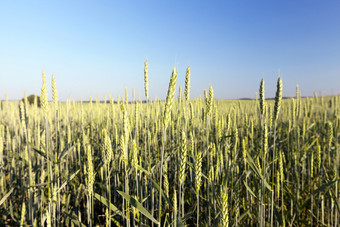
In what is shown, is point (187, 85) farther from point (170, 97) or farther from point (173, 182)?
point (173, 182)

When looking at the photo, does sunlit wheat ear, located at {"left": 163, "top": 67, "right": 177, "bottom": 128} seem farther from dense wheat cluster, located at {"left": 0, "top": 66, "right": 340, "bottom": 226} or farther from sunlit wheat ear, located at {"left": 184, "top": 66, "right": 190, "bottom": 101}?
sunlit wheat ear, located at {"left": 184, "top": 66, "right": 190, "bottom": 101}

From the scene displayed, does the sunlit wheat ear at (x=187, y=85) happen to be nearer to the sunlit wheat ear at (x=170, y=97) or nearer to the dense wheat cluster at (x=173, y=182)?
the dense wheat cluster at (x=173, y=182)

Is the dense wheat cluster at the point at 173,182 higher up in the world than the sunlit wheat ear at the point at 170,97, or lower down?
lower down

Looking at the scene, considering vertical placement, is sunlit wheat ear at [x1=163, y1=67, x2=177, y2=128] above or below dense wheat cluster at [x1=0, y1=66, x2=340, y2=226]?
above

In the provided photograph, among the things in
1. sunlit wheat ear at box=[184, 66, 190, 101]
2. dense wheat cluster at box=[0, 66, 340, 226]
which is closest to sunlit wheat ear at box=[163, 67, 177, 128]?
dense wheat cluster at box=[0, 66, 340, 226]

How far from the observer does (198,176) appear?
2.91 feet

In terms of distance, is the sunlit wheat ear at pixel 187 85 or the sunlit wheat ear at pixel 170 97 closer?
the sunlit wheat ear at pixel 170 97

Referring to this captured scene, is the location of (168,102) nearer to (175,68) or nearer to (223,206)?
(175,68)

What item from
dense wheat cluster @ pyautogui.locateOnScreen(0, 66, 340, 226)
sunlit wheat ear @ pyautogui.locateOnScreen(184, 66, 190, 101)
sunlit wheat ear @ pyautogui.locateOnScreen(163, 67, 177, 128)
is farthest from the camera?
sunlit wheat ear @ pyautogui.locateOnScreen(184, 66, 190, 101)

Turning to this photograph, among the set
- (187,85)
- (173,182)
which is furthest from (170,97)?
(173,182)

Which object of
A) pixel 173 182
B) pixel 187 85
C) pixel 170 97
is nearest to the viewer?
pixel 170 97

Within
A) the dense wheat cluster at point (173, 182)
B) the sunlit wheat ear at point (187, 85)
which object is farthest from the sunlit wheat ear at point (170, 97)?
the sunlit wheat ear at point (187, 85)

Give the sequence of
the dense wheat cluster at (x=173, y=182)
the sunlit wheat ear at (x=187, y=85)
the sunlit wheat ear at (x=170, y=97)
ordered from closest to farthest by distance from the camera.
A: 1. the sunlit wheat ear at (x=170, y=97)
2. the dense wheat cluster at (x=173, y=182)
3. the sunlit wheat ear at (x=187, y=85)

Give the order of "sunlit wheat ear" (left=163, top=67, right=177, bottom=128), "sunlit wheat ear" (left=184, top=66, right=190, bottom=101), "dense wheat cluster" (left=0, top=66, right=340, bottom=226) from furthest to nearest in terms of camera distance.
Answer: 1. "sunlit wheat ear" (left=184, top=66, right=190, bottom=101)
2. "dense wheat cluster" (left=0, top=66, right=340, bottom=226)
3. "sunlit wheat ear" (left=163, top=67, right=177, bottom=128)
